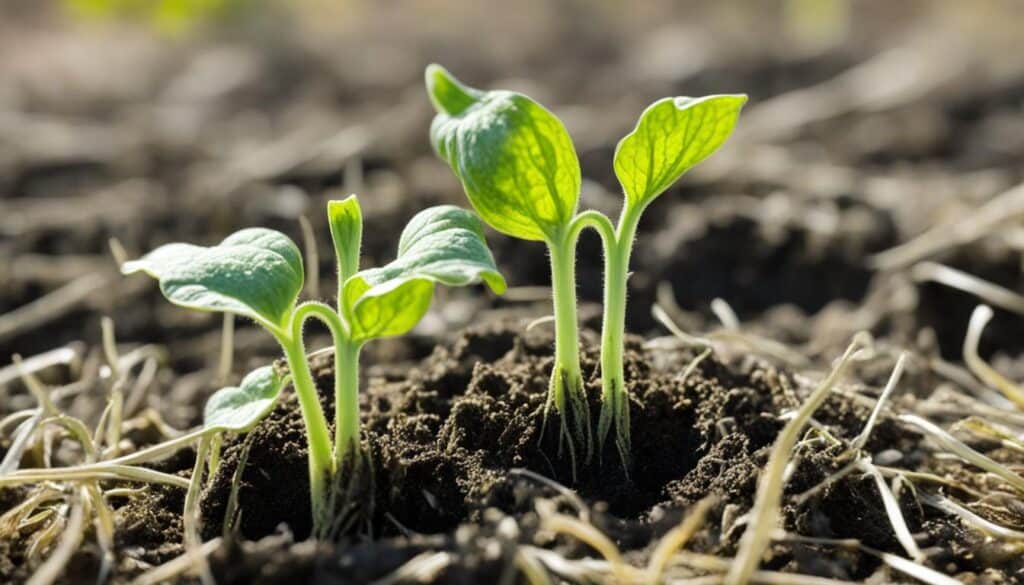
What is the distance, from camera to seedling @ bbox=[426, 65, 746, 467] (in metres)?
1.29

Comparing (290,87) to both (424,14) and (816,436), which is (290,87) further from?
(816,436)

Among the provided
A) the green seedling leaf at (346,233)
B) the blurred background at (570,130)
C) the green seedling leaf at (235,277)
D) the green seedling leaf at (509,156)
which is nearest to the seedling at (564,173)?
the green seedling leaf at (509,156)

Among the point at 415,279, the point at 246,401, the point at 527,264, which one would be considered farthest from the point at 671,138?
the point at 527,264

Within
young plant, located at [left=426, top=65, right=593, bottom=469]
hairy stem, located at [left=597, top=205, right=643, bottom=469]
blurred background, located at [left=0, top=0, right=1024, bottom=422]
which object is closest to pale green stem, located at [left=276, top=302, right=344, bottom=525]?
young plant, located at [left=426, top=65, right=593, bottom=469]

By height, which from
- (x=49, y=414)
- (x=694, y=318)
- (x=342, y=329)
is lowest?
(x=694, y=318)

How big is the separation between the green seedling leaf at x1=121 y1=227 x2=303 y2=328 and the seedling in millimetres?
239

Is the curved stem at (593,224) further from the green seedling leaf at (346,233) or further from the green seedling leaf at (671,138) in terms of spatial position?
the green seedling leaf at (346,233)

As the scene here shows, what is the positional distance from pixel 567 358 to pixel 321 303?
1.14 ft

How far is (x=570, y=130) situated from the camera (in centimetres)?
371

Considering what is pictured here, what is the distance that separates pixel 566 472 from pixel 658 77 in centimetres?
345

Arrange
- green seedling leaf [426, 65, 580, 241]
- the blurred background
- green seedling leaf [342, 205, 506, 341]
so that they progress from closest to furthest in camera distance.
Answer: green seedling leaf [342, 205, 506, 341], green seedling leaf [426, 65, 580, 241], the blurred background

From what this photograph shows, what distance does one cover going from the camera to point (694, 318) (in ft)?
7.97

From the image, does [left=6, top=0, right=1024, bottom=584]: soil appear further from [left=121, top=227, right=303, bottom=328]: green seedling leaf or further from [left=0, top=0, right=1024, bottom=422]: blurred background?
[left=121, top=227, right=303, bottom=328]: green seedling leaf

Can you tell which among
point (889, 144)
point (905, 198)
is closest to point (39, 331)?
point (905, 198)
